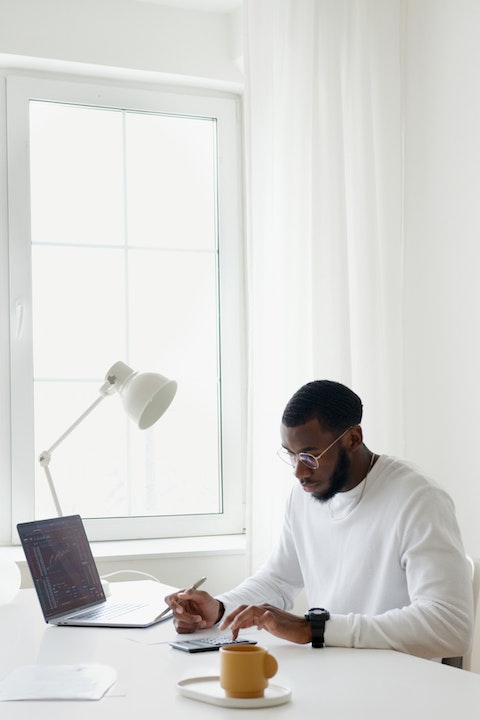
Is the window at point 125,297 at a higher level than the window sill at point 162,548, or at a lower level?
higher

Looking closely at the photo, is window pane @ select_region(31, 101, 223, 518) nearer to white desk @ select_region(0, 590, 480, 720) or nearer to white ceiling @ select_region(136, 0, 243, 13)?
white ceiling @ select_region(136, 0, 243, 13)

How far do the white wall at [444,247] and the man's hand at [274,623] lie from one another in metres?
1.20

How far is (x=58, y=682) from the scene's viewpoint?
1614mm

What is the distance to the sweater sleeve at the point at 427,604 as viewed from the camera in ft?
5.99

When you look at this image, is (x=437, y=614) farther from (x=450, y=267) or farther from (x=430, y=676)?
(x=450, y=267)

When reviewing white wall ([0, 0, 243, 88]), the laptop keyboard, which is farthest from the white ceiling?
the laptop keyboard

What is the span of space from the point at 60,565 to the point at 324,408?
758 mm

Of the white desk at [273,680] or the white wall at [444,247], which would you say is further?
the white wall at [444,247]

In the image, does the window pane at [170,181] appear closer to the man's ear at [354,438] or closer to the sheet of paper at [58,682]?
the man's ear at [354,438]

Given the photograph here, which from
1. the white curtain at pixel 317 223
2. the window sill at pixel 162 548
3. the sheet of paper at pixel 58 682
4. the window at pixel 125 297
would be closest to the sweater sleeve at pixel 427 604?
the sheet of paper at pixel 58 682

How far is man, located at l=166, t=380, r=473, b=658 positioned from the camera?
1837 millimetres

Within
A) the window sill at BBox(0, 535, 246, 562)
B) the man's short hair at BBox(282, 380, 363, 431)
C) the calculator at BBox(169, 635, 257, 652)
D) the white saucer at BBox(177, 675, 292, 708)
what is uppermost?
the man's short hair at BBox(282, 380, 363, 431)

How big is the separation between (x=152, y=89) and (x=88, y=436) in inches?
54.4

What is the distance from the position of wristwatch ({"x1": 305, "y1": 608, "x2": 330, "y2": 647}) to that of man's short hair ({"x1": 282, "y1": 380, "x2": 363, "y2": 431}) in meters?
0.49
